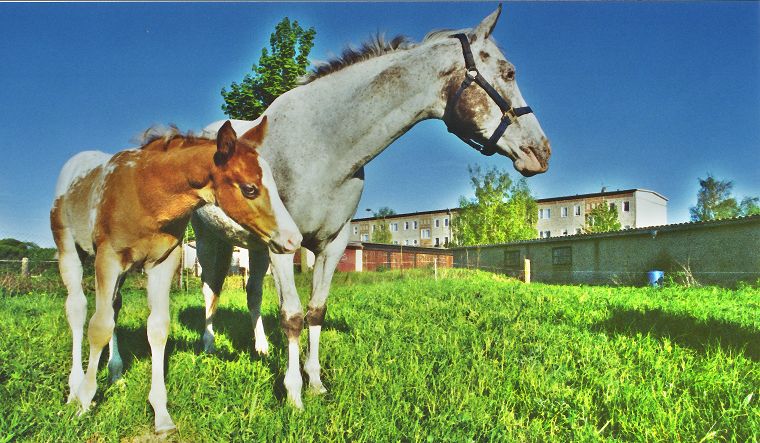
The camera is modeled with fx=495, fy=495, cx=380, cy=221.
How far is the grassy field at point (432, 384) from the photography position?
293cm

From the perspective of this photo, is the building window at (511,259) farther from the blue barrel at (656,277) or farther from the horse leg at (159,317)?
the horse leg at (159,317)

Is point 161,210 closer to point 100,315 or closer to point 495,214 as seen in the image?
point 100,315

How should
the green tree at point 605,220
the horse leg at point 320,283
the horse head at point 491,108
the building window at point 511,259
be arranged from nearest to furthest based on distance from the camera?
1. the horse head at point 491,108
2. the horse leg at point 320,283
3. the building window at point 511,259
4. the green tree at point 605,220

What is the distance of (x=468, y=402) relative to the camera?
339 centimetres

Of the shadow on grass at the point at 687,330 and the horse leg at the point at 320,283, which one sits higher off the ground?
the horse leg at the point at 320,283

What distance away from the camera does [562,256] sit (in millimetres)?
33969

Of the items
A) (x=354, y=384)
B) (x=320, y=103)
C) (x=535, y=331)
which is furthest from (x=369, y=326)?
(x=320, y=103)

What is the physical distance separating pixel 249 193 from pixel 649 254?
2739 centimetres

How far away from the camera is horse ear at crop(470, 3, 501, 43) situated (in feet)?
11.7

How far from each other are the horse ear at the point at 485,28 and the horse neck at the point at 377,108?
0.61 ft

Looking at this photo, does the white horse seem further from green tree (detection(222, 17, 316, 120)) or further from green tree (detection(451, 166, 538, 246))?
green tree (detection(451, 166, 538, 246))

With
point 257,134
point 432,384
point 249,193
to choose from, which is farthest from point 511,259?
point 249,193

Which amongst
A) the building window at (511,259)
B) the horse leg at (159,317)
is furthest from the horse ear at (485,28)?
the building window at (511,259)

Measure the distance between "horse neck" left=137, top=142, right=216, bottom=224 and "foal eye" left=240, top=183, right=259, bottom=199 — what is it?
0.27 meters
